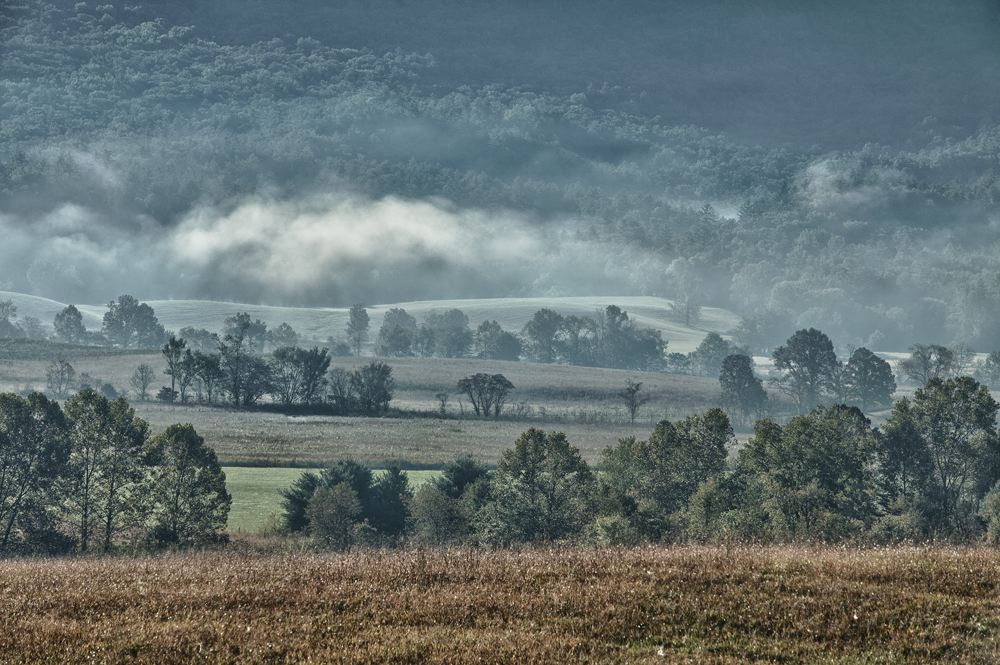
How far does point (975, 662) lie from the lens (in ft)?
38.9

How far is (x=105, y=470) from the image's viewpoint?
6269 cm

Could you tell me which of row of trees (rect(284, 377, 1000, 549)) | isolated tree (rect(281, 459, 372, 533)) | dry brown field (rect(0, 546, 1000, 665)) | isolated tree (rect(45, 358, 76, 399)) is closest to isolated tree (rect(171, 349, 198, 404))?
isolated tree (rect(45, 358, 76, 399))

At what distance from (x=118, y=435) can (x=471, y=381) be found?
124498 millimetres

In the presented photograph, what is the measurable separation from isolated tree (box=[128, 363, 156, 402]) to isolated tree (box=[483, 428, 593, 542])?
142m

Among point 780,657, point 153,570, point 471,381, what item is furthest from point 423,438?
point 780,657

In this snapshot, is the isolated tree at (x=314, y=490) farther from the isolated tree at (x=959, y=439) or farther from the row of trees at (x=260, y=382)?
the row of trees at (x=260, y=382)

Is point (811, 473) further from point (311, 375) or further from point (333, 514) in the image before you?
point (311, 375)

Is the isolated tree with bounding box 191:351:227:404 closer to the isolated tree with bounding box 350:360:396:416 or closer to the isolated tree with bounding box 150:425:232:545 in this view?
the isolated tree with bounding box 350:360:396:416

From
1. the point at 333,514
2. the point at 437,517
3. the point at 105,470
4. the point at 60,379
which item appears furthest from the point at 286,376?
the point at 437,517

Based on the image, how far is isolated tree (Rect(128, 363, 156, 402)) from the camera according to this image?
594 feet

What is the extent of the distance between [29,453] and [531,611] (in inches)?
2761

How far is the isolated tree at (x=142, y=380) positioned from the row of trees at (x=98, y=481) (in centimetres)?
11505

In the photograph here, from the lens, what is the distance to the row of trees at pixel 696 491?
193ft

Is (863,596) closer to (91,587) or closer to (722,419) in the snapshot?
(91,587)
